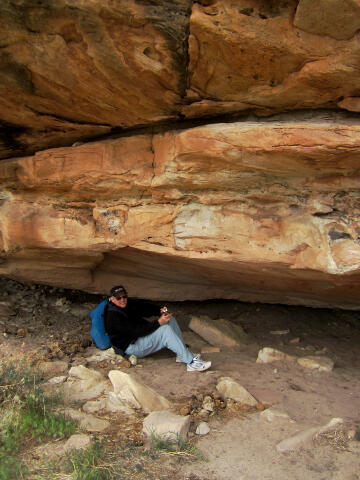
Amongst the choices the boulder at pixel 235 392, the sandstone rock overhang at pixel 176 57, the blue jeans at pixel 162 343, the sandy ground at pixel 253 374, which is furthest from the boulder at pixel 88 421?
the sandstone rock overhang at pixel 176 57

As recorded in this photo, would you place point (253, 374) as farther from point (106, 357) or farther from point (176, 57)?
point (176, 57)

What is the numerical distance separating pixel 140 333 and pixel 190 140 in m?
1.89

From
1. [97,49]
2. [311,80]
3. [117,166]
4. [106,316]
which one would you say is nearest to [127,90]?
[97,49]

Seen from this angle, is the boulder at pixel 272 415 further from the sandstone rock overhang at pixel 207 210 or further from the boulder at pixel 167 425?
the sandstone rock overhang at pixel 207 210

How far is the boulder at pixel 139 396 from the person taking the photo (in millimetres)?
3123

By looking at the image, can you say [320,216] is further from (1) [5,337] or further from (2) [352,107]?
(1) [5,337]

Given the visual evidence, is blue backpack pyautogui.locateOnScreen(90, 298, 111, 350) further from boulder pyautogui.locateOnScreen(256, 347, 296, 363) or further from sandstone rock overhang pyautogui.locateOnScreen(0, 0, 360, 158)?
sandstone rock overhang pyautogui.locateOnScreen(0, 0, 360, 158)

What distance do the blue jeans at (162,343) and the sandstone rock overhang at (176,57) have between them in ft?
6.47

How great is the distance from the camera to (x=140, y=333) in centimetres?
399

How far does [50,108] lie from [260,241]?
2.20 meters

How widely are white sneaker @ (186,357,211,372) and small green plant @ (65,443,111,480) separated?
1.34m

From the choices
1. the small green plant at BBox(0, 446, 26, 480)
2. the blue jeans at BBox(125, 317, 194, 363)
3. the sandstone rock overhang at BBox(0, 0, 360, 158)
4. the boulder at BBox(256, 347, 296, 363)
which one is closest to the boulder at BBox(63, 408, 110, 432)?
the small green plant at BBox(0, 446, 26, 480)

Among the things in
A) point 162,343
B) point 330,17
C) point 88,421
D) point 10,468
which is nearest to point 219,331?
point 162,343

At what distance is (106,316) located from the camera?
4.26m
